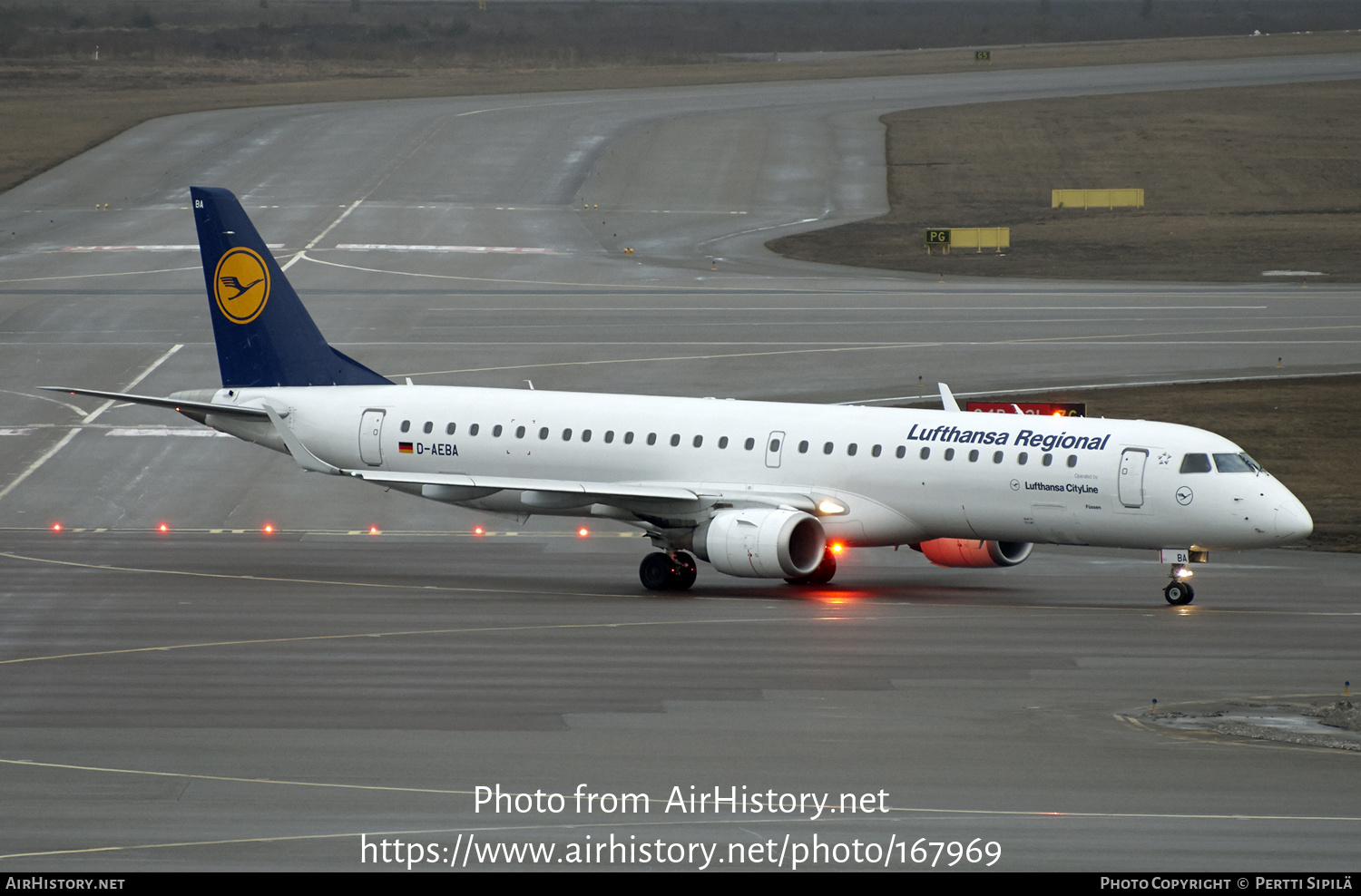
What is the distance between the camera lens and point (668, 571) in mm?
41312

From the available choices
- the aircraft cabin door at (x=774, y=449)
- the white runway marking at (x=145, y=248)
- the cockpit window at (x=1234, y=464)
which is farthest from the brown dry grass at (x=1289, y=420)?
the white runway marking at (x=145, y=248)

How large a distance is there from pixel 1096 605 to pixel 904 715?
1230cm

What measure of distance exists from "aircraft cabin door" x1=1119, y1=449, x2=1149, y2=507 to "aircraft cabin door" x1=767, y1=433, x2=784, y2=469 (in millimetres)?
7527

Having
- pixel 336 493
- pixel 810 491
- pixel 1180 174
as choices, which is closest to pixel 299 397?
pixel 336 493

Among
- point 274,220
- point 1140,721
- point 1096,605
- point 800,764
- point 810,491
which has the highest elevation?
point 274,220

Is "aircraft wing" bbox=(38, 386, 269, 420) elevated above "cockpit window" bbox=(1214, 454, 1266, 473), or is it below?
above

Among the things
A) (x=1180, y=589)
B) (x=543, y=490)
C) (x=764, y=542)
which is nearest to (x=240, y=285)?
(x=543, y=490)

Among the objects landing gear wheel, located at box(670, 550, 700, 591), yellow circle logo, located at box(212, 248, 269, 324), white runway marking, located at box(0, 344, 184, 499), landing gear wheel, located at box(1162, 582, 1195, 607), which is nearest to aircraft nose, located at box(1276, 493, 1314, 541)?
landing gear wheel, located at box(1162, 582, 1195, 607)

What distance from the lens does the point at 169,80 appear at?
165875 millimetres

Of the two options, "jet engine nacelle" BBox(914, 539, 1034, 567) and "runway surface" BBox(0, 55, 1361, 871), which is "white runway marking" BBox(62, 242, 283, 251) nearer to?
"runway surface" BBox(0, 55, 1361, 871)

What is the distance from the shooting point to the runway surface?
22.1m

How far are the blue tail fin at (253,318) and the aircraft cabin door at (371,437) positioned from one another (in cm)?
158

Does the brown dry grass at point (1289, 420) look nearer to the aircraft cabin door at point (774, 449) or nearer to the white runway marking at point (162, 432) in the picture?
the aircraft cabin door at point (774, 449)

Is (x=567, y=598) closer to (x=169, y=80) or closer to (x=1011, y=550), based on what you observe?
(x=1011, y=550)
